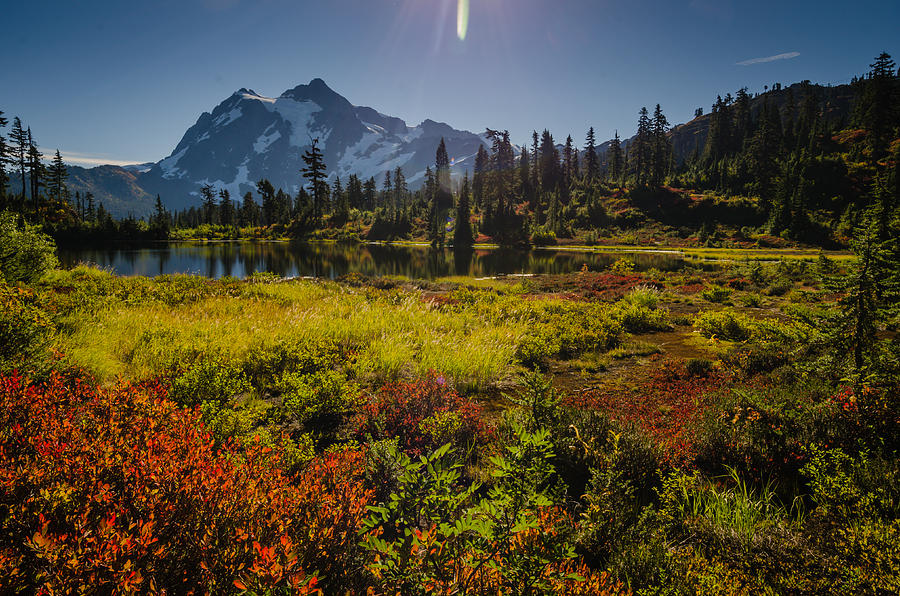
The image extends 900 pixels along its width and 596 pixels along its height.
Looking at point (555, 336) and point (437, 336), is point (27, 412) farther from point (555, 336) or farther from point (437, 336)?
point (555, 336)

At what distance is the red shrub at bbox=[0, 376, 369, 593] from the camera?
1714mm

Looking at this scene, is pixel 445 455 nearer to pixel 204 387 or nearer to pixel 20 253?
pixel 204 387

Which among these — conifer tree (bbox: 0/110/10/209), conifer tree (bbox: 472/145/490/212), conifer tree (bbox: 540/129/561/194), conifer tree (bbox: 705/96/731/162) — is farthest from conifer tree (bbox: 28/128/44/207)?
conifer tree (bbox: 705/96/731/162)

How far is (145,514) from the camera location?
2.23m

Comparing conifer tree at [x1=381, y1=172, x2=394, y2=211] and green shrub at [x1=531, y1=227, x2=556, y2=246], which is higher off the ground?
conifer tree at [x1=381, y1=172, x2=394, y2=211]

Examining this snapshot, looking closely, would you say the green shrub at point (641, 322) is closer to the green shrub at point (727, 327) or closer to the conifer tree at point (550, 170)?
the green shrub at point (727, 327)

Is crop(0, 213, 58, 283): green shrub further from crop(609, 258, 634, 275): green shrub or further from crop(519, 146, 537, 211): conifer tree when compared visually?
crop(519, 146, 537, 211): conifer tree

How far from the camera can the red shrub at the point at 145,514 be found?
5.62ft

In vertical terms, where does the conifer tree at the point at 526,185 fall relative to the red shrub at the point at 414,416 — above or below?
above

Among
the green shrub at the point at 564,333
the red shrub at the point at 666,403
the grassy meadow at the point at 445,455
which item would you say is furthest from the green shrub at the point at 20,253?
the red shrub at the point at 666,403

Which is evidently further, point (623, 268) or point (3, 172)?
point (3, 172)

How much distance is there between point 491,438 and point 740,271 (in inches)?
1125

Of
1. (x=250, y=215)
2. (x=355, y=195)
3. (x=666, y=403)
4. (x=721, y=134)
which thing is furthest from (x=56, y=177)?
(x=721, y=134)

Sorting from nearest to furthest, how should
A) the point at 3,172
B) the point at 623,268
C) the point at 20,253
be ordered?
the point at 20,253
the point at 623,268
the point at 3,172
